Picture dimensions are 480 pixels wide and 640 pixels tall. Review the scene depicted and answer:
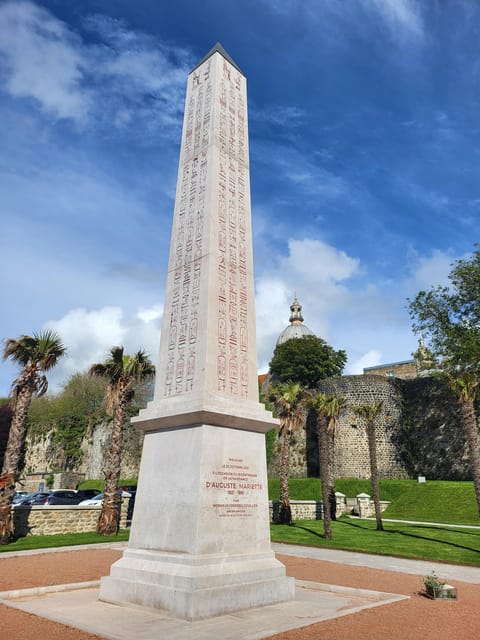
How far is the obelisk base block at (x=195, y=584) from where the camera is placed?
5.88 m

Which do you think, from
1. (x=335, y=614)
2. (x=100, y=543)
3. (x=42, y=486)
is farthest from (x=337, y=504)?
(x=42, y=486)

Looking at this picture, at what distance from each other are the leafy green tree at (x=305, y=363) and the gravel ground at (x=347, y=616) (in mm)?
44833

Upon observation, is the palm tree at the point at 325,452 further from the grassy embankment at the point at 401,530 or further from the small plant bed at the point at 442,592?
the small plant bed at the point at 442,592

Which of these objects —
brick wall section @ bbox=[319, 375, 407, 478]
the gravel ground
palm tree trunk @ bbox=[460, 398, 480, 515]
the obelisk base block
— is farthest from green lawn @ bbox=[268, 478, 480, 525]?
the obelisk base block

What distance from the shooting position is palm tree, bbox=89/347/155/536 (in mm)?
17656

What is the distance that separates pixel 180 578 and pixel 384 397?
123 feet

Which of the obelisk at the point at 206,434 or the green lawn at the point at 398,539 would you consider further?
the green lawn at the point at 398,539

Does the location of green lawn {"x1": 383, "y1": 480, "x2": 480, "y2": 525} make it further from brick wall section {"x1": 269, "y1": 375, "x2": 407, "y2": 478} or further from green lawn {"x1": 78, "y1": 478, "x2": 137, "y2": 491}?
green lawn {"x1": 78, "y1": 478, "x2": 137, "y2": 491}

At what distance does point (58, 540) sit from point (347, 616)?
1272cm

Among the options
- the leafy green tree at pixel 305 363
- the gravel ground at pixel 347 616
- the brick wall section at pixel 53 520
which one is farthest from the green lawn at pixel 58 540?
the leafy green tree at pixel 305 363

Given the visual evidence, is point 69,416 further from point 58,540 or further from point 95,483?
point 58,540

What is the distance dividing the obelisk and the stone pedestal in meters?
0.01

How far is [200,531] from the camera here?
6.26m

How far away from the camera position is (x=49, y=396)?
62.0m
